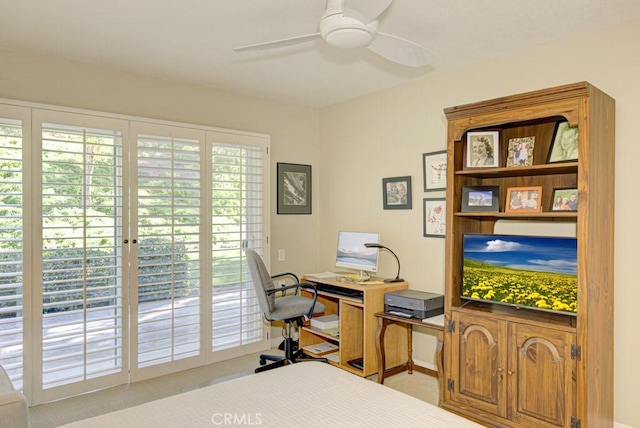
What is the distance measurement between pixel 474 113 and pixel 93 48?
2.70 metres

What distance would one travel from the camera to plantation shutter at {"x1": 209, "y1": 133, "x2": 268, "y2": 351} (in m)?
3.95

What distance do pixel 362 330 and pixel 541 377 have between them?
1.64 metres

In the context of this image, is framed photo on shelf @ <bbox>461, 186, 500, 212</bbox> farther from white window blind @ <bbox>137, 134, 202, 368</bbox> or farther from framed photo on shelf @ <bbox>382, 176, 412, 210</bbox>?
white window blind @ <bbox>137, 134, 202, 368</bbox>

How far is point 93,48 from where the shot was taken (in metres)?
3.05

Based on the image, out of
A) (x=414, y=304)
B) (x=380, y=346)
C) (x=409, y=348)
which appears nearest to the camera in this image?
(x=414, y=304)

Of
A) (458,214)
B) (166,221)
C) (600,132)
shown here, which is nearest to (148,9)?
(166,221)

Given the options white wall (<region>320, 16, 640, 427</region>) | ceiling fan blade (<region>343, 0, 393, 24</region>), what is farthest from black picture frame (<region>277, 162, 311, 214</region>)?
ceiling fan blade (<region>343, 0, 393, 24</region>)

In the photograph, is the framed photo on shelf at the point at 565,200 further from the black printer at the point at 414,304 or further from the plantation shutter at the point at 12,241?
the plantation shutter at the point at 12,241

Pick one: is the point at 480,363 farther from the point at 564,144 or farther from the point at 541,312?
the point at 564,144

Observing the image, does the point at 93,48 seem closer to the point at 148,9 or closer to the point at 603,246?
the point at 148,9

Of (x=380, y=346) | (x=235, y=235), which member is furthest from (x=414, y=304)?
(x=235, y=235)

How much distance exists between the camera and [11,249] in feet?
9.79

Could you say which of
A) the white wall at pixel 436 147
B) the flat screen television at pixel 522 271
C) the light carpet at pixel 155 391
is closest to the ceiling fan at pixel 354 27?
the white wall at pixel 436 147

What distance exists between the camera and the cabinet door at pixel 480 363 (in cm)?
263
